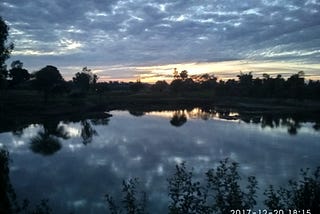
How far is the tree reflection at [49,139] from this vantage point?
42.6 metres

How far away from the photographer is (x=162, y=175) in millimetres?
29062

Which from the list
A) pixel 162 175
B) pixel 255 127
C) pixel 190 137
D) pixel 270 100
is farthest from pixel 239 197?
pixel 270 100

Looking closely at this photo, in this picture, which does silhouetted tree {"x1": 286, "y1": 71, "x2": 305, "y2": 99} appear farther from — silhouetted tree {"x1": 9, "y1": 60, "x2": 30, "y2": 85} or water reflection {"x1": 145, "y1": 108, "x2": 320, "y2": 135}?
silhouetted tree {"x1": 9, "y1": 60, "x2": 30, "y2": 85}

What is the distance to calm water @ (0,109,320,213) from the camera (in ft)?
83.9

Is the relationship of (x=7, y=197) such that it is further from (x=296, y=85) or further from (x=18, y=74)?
(x=296, y=85)

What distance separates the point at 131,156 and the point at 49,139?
1883cm

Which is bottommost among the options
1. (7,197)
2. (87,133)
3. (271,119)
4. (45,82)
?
(271,119)

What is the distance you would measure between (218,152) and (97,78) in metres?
132

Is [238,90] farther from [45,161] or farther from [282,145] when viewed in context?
[45,161]

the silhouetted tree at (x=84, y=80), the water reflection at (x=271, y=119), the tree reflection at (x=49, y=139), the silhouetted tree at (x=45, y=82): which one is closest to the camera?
the tree reflection at (x=49, y=139)

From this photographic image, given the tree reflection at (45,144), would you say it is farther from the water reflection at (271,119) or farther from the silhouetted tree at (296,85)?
the silhouetted tree at (296,85)

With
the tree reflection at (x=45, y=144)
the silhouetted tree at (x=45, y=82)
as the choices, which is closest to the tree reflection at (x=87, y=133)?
the tree reflection at (x=45, y=144)

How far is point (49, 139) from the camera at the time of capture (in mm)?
51250

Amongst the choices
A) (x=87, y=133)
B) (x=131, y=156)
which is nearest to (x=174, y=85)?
(x=87, y=133)
